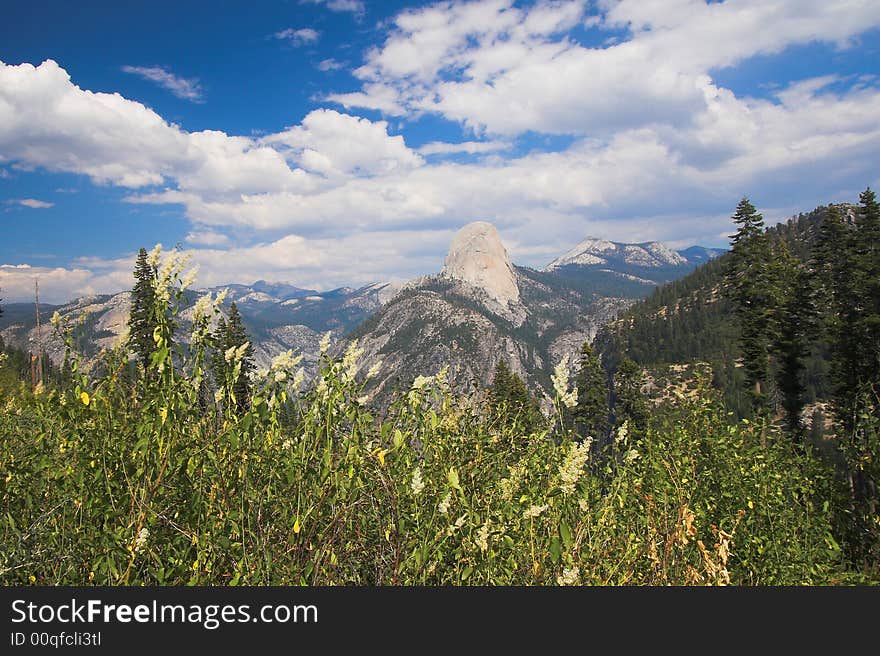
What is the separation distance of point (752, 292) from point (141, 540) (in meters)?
44.9

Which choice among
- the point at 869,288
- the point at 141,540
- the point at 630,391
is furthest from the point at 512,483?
the point at 630,391

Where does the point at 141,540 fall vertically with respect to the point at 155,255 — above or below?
below

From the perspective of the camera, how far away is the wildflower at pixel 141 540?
3393 millimetres

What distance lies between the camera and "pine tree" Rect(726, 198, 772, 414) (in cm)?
3931

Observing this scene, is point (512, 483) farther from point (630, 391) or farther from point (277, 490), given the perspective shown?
point (630, 391)

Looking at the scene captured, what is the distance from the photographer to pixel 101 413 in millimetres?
4109

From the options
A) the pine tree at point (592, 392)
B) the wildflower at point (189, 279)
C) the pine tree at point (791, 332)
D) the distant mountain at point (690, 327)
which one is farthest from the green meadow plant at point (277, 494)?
the distant mountain at point (690, 327)

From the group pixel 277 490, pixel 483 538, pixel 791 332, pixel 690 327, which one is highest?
pixel 277 490

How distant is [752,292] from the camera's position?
129 feet

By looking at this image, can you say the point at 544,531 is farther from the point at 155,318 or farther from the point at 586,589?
the point at 155,318

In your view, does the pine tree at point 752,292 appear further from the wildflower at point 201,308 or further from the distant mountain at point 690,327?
the distant mountain at point 690,327

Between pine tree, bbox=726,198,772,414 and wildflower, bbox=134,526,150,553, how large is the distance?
4346 cm

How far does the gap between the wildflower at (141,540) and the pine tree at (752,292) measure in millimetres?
43459

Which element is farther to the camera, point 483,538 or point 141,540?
point 483,538
